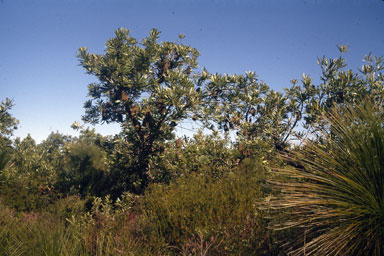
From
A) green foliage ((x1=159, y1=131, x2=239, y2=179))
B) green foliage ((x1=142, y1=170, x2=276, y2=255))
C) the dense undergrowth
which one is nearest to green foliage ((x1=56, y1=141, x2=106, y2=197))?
the dense undergrowth

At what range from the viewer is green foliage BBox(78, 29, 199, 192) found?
580 cm

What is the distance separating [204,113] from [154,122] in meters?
1.30

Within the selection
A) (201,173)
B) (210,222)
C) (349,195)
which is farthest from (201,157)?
(349,195)

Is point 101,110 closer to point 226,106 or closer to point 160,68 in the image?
point 160,68

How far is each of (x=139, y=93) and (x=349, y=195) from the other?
5071 mm

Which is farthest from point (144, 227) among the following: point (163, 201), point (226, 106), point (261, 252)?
point (226, 106)

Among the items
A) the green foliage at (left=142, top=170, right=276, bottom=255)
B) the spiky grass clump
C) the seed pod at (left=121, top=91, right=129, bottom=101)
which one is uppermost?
the seed pod at (left=121, top=91, right=129, bottom=101)

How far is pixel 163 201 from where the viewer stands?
423 cm

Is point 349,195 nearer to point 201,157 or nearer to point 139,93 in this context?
point 201,157

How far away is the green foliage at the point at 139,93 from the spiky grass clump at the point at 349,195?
3.45 metres

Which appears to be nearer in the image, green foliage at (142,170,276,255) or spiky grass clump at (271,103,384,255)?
spiky grass clump at (271,103,384,255)

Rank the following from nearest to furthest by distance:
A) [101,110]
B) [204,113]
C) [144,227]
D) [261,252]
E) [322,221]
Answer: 1. [322,221]
2. [261,252]
3. [144,227]
4. [204,113]
5. [101,110]

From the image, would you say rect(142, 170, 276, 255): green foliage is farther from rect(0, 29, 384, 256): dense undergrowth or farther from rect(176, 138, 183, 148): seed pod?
rect(176, 138, 183, 148): seed pod

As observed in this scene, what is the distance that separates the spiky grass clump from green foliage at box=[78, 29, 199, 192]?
345 cm
